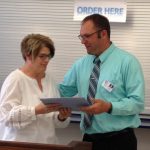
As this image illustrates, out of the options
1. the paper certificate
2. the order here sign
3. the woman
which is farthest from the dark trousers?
the order here sign

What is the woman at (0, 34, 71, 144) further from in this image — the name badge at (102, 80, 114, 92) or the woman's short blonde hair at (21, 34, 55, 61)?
the name badge at (102, 80, 114, 92)

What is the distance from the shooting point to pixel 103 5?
10.3 feet

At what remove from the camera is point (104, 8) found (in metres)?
3.12

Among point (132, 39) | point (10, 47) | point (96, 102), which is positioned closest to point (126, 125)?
point (96, 102)

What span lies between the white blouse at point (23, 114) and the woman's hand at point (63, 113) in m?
0.03

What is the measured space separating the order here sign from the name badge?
908mm

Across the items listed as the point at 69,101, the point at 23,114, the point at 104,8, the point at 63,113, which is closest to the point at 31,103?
the point at 23,114

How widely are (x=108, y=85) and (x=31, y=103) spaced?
1.79 feet

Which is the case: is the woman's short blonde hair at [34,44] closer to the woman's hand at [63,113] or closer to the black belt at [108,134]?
the woman's hand at [63,113]

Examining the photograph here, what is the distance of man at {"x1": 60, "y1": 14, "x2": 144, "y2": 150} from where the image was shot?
2.30 m

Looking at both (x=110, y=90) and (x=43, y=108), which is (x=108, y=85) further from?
(x=43, y=108)

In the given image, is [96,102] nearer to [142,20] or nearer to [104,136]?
[104,136]

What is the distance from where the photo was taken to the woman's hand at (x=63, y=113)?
2.21 metres

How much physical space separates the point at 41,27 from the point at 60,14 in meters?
0.22
